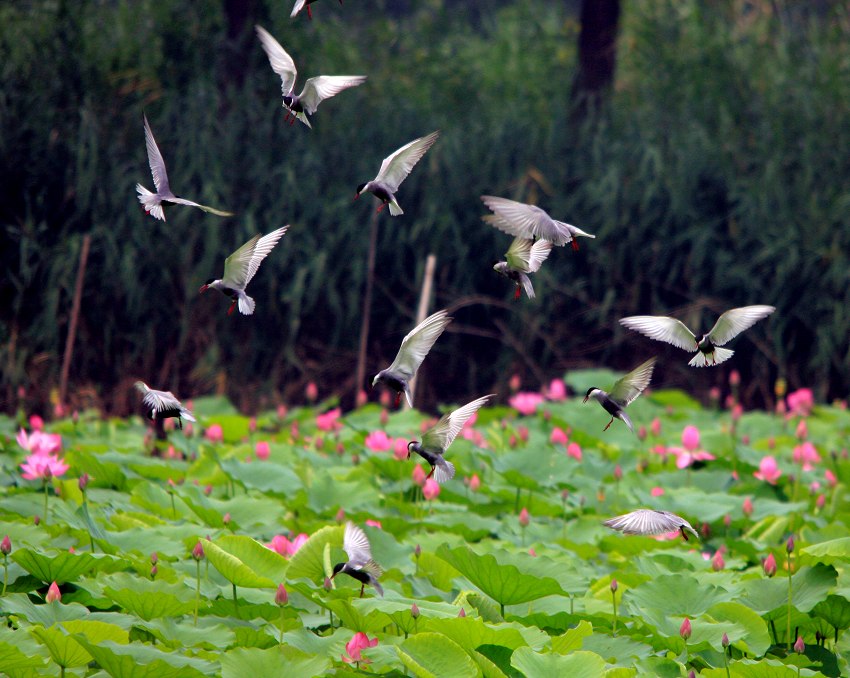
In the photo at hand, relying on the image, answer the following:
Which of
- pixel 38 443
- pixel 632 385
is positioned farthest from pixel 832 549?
pixel 38 443

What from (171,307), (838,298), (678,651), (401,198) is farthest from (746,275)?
(678,651)

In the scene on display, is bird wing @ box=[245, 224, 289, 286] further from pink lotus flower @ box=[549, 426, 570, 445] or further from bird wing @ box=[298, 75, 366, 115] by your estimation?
pink lotus flower @ box=[549, 426, 570, 445]

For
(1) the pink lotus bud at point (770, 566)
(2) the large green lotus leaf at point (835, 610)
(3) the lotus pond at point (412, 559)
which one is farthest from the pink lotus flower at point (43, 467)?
(2) the large green lotus leaf at point (835, 610)

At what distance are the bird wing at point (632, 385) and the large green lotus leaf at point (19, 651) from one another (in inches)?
48.9

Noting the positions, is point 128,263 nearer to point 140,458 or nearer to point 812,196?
point 140,458

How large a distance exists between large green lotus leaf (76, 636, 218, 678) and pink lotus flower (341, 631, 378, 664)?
24 cm

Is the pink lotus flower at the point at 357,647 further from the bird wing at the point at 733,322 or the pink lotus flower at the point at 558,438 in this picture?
the pink lotus flower at the point at 558,438

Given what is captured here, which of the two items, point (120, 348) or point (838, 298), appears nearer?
point (120, 348)

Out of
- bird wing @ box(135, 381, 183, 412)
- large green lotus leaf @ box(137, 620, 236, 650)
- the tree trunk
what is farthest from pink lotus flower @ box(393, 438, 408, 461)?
the tree trunk

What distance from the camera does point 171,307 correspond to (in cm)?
607

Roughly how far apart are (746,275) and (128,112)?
3.61m

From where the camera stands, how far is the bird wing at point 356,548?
7.39ft

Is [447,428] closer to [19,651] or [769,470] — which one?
[19,651]

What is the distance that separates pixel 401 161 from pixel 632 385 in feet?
2.21
